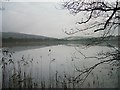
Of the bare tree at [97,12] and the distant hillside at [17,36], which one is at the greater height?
the bare tree at [97,12]

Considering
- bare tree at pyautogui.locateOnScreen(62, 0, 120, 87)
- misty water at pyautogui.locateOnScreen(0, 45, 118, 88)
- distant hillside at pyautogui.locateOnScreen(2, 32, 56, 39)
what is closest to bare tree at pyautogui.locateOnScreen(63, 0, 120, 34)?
bare tree at pyautogui.locateOnScreen(62, 0, 120, 87)

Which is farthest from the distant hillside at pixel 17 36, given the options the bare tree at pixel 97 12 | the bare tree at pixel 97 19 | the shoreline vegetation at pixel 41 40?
the bare tree at pixel 97 12

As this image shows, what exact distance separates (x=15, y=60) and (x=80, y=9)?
0.92 m

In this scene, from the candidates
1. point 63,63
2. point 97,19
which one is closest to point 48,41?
point 63,63

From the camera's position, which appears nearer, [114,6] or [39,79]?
[114,6]

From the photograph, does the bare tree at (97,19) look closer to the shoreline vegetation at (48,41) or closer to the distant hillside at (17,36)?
the shoreline vegetation at (48,41)

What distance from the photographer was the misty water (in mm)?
2297

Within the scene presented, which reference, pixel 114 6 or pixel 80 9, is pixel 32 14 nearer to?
pixel 80 9

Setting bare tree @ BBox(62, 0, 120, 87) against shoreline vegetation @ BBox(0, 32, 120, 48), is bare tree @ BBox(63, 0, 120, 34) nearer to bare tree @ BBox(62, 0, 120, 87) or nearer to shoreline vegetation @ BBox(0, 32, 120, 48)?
bare tree @ BBox(62, 0, 120, 87)

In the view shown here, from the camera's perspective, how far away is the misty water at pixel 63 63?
7.54 feet

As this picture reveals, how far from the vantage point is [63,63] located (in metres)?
2.31

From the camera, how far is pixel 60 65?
231cm

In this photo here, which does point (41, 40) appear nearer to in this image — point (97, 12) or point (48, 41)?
point (48, 41)

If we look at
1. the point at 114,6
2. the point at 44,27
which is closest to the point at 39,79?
the point at 44,27
